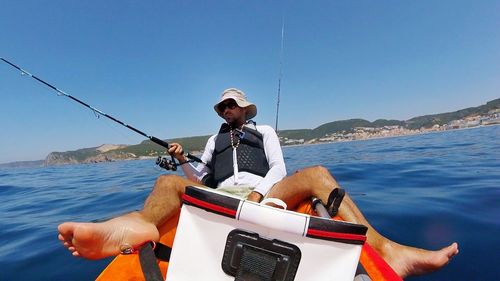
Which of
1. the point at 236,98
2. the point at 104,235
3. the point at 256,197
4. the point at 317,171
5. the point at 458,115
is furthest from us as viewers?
the point at 458,115

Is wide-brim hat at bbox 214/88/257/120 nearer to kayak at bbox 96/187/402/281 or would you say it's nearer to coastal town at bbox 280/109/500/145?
kayak at bbox 96/187/402/281

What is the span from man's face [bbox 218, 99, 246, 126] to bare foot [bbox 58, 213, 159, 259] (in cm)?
223

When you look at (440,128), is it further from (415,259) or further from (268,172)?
(415,259)

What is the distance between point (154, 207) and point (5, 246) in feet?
11.5

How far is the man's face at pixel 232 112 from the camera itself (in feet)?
13.9

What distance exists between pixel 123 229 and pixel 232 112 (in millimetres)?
2426

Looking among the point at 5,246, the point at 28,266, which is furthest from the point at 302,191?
the point at 5,246

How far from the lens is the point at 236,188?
3.62 metres

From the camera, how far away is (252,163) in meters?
3.94

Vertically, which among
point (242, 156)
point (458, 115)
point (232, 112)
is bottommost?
point (242, 156)

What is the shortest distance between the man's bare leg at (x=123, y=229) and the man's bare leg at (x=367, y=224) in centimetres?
105

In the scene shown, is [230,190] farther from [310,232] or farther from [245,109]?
[310,232]

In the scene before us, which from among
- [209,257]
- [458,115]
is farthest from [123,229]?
[458,115]

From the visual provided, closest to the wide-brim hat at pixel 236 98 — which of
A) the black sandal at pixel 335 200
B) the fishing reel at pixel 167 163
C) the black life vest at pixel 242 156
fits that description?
the black life vest at pixel 242 156
